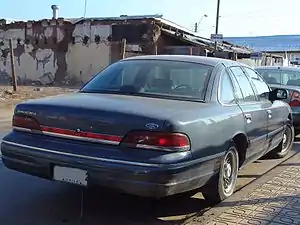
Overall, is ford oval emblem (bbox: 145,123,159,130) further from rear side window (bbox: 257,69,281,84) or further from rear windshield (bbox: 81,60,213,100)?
rear side window (bbox: 257,69,281,84)

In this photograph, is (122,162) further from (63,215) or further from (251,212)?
(251,212)

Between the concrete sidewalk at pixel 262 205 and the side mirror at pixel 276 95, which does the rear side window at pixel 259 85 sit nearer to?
the side mirror at pixel 276 95

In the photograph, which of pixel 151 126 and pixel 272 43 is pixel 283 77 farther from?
pixel 272 43

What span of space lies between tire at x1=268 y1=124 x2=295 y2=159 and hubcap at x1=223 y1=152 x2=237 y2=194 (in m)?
2.69

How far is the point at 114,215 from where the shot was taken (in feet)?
15.8

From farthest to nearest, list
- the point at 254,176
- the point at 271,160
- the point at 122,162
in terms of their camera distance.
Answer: the point at 271,160, the point at 254,176, the point at 122,162

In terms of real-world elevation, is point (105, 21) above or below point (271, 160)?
above

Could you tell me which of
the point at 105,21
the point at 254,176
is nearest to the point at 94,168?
the point at 254,176

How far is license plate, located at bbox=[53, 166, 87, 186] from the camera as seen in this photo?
4.26 metres

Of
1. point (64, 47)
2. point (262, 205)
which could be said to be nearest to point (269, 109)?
point (262, 205)

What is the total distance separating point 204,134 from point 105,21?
77.3 feet

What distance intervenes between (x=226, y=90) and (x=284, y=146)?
11.2 ft

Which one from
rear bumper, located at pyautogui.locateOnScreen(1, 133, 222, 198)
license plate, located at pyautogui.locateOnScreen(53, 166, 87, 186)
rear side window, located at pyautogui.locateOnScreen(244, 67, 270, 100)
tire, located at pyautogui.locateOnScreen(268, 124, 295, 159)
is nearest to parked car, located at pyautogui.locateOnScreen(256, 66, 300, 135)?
tire, located at pyautogui.locateOnScreen(268, 124, 295, 159)

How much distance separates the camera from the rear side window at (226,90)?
17.3 feet
